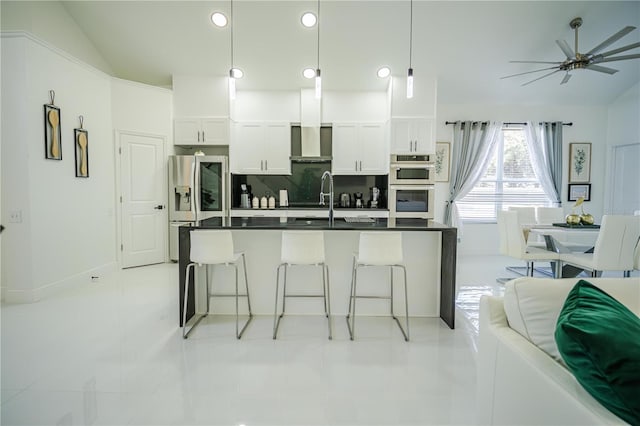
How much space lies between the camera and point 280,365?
2.37 metres

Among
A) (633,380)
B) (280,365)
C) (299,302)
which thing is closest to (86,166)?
(299,302)

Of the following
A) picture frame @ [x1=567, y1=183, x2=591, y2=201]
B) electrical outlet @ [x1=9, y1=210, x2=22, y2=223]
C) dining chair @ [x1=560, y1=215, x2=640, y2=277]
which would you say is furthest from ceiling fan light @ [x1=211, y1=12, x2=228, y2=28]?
picture frame @ [x1=567, y1=183, x2=591, y2=201]

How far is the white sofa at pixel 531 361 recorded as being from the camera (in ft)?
3.22

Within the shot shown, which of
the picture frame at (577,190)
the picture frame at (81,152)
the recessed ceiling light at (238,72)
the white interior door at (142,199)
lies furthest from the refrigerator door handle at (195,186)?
the picture frame at (577,190)

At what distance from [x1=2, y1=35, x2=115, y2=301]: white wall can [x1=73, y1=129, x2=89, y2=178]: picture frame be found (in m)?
0.06

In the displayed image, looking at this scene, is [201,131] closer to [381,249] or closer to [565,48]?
[381,249]

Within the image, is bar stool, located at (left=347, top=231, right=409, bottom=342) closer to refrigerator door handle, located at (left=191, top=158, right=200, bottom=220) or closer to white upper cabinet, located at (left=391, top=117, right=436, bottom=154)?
white upper cabinet, located at (left=391, top=117, right=436, bottom=154)

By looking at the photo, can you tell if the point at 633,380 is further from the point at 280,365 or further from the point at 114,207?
the point at 114,207

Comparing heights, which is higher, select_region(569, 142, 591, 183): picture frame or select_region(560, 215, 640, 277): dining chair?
select_region(569, 142, 591, 183): picture frame

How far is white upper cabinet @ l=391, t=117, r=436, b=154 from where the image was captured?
527cm

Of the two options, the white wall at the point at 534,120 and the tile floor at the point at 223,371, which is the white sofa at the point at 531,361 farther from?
the white wall at the point at 534,120

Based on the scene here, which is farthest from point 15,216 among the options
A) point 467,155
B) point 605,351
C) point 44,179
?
point 467,155

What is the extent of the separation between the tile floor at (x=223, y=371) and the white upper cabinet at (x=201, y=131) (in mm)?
2894

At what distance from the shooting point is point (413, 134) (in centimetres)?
528
